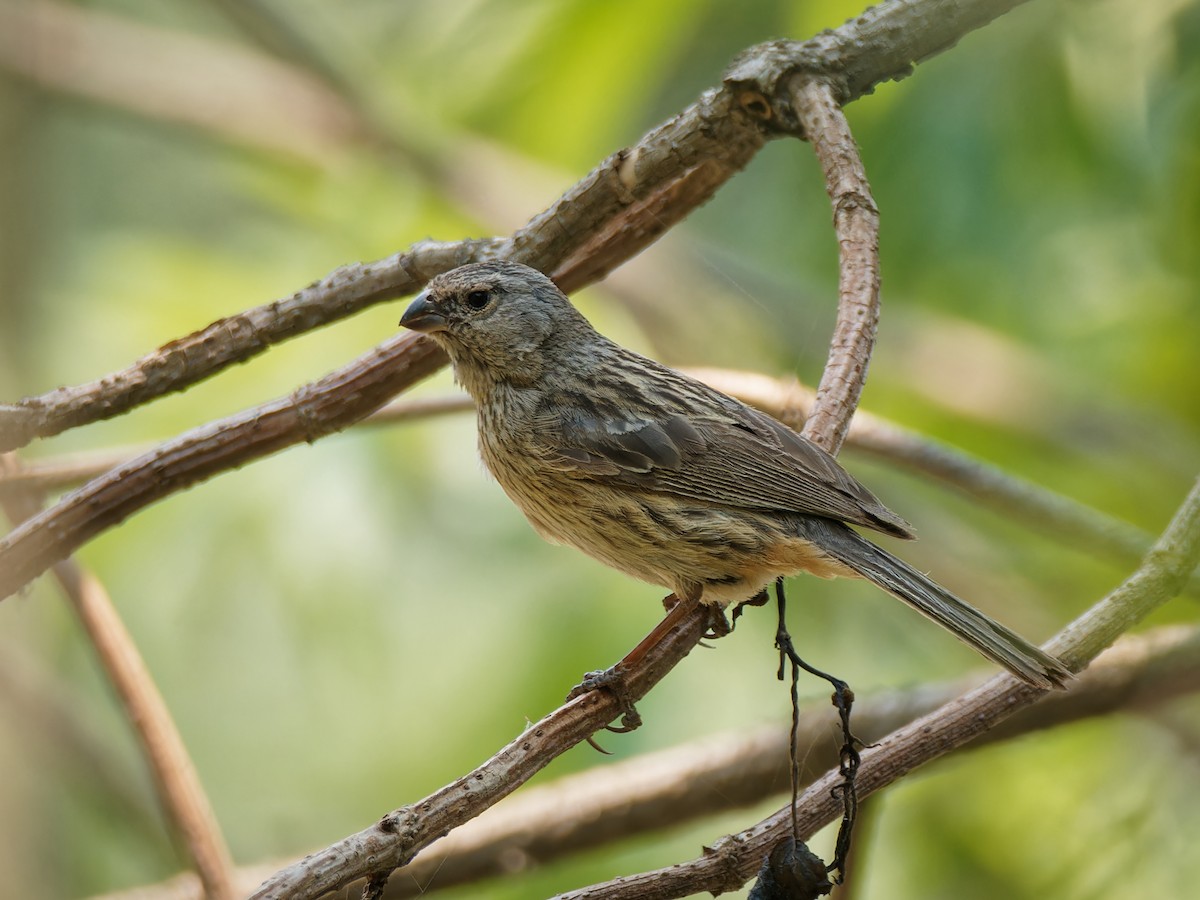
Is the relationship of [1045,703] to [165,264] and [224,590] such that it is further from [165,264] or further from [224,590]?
[165,264]

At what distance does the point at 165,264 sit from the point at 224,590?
4.20 ft

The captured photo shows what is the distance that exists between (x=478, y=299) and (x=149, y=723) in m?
1.57

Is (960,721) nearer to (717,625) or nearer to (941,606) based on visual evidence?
(941,606)

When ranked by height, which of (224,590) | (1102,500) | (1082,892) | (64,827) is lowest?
(1082,892)

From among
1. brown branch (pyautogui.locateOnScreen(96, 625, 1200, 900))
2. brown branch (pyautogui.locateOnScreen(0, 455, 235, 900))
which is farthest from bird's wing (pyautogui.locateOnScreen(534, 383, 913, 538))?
brown branch (pyautogui.locateOnScreen(0, 455, 235, 900))

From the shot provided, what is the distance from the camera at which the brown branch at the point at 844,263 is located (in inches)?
119

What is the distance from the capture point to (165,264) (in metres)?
4.91

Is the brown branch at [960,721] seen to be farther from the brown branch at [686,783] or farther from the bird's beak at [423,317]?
the bird's beak at [423,317]

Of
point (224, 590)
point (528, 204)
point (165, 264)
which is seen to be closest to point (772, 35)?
point (528, 204)

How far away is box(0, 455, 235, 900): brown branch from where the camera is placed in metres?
3.64

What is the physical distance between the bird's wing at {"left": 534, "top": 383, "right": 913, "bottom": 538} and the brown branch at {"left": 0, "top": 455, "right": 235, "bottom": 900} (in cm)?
135

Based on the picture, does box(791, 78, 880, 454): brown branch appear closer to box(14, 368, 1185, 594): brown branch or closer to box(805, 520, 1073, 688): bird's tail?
box(805, 520, 1073, 688): bird's tail

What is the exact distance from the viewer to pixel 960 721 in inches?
105

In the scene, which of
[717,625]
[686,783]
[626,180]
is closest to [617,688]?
[717,625]
